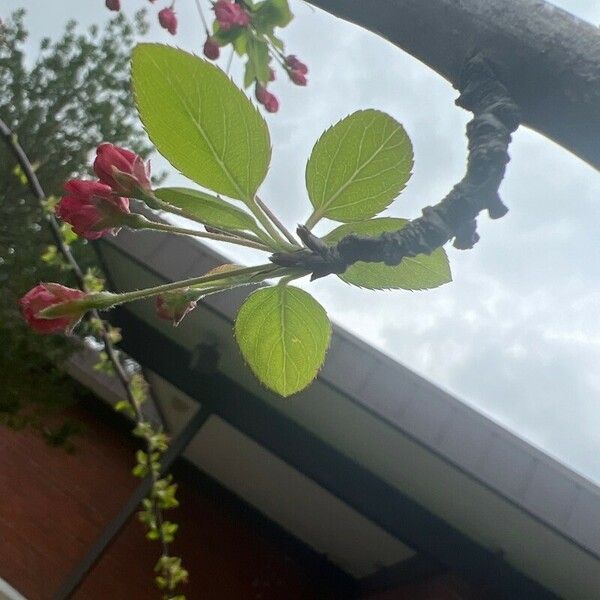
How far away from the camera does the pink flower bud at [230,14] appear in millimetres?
1123

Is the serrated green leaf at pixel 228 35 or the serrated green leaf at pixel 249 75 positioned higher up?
the serrated green leaf at pixel 249 75

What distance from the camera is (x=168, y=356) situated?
3.23m

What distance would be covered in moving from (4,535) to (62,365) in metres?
1.41

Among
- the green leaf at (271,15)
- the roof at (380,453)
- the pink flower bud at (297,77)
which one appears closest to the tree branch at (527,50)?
the green leaf at (271,15)

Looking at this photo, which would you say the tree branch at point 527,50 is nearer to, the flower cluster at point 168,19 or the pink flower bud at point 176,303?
the pink flower bud at point 176,303

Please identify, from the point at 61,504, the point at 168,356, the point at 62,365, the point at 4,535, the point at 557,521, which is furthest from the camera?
the point at 61,504

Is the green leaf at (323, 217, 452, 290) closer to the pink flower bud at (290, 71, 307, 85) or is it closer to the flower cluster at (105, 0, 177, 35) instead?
the pink flower bud at (290, 71, 307, 85)

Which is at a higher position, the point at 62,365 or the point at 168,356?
the point at 168,356

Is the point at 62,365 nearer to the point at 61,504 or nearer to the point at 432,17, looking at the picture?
the point at 61,504

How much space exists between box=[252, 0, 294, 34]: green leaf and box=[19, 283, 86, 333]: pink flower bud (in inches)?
33.2

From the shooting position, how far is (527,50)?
316 mm

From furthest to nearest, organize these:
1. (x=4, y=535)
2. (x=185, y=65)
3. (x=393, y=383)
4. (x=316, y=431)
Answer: (x=4, y=535), (x=316, y=431), (x=393, y=383), (x=185, y=65)

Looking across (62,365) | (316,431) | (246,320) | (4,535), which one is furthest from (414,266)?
(4,535)

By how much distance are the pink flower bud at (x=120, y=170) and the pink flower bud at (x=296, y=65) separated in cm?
102
